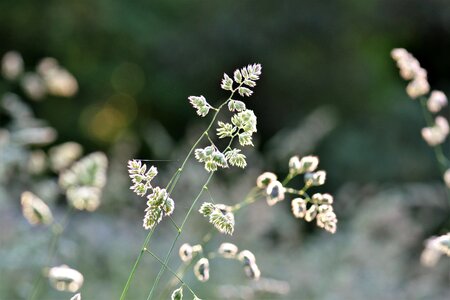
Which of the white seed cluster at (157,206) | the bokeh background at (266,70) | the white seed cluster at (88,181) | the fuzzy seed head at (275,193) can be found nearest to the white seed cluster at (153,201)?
the white seed cluster at (157,206)

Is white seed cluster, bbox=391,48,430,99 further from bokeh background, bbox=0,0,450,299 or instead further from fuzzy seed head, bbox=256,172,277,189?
bokeh background, bbox=0,0,450,299

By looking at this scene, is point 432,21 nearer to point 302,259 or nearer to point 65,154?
point 302,259

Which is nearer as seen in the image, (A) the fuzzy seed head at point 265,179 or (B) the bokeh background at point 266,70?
(A) the fuzzy seed head at point 265,179

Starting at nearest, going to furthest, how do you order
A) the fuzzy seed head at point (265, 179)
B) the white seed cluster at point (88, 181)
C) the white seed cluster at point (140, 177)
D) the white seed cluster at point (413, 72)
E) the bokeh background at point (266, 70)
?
the white seed cluster at point (140, 177) → the fuzzy seed head at point (265, 179) → the white seed cluster at point (88, 181) → the white seed cluster at point (413, 72) → the bokeh background at point (266, 70)

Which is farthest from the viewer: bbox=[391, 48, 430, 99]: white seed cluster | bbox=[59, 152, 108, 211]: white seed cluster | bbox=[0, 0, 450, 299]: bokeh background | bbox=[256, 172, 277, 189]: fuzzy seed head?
bbox=[0, 0, 450, 299]: bokeh background

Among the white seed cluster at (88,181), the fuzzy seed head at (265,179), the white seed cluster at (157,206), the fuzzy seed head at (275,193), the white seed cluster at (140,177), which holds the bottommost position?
the white seed cluster at (157,206)

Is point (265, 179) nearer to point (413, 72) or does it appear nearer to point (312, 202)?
point (312, 202)

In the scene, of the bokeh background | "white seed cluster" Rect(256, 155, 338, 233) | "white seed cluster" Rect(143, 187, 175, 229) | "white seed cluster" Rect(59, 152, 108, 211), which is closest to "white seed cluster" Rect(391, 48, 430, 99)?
"white seed cluster" Rect(256, 155, 338, 233)

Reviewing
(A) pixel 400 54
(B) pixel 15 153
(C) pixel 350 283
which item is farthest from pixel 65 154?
(C) pixel 350 283

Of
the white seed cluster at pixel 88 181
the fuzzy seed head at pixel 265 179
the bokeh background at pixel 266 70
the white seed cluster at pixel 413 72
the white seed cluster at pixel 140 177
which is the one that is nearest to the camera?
the white seed cluster at pixel 140 177

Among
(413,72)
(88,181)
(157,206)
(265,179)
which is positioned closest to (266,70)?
(413,72)

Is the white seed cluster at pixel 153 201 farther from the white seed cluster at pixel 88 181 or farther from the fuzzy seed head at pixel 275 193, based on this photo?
the white seed cluster at pixel 88 181
